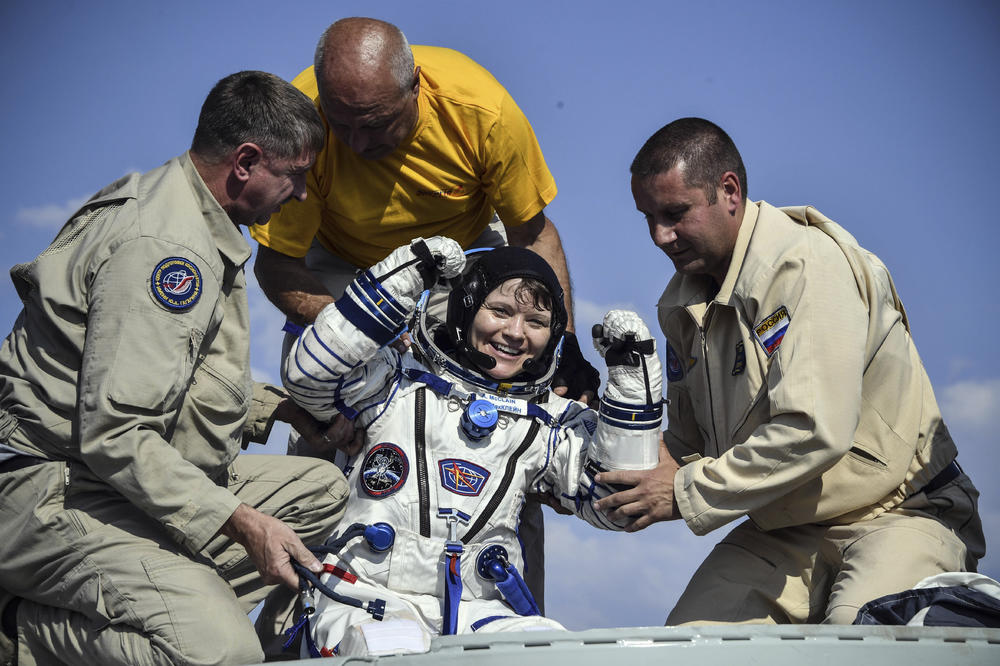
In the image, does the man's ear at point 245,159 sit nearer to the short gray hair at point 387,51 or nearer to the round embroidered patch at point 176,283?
the round embroidered patch at point 176,283

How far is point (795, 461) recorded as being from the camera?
3.75 meters

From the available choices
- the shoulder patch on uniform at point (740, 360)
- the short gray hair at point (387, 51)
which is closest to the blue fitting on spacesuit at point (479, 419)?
the shoulder patch on uniform at point (740, 360)

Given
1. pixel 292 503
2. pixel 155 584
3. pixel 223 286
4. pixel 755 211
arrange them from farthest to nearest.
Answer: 1. pixel 755 211
2. pixel 292 503
3. pixel 223 286
4. pixel 155 584

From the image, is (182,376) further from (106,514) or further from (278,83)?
(278,83)

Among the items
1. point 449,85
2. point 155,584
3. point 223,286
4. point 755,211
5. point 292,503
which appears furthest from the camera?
point 449,85

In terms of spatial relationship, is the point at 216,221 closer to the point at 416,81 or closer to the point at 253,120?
the point at 253,120

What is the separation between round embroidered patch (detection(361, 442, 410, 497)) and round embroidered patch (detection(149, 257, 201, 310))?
1.19 metres

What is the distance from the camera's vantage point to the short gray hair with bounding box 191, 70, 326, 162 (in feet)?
11.7

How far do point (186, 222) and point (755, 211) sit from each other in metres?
2.40

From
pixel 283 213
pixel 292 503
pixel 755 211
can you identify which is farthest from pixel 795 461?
pixel 283 213

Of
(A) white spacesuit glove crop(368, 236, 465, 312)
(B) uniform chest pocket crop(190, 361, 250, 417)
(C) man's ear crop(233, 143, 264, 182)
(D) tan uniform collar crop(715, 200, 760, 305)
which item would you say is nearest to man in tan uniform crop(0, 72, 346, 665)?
(B) uniform chest pocket crop(190, 361, 250, 417)

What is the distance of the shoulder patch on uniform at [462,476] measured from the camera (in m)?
4.12

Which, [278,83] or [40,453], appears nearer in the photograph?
[40,453]

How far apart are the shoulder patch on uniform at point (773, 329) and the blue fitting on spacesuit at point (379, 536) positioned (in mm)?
1655
